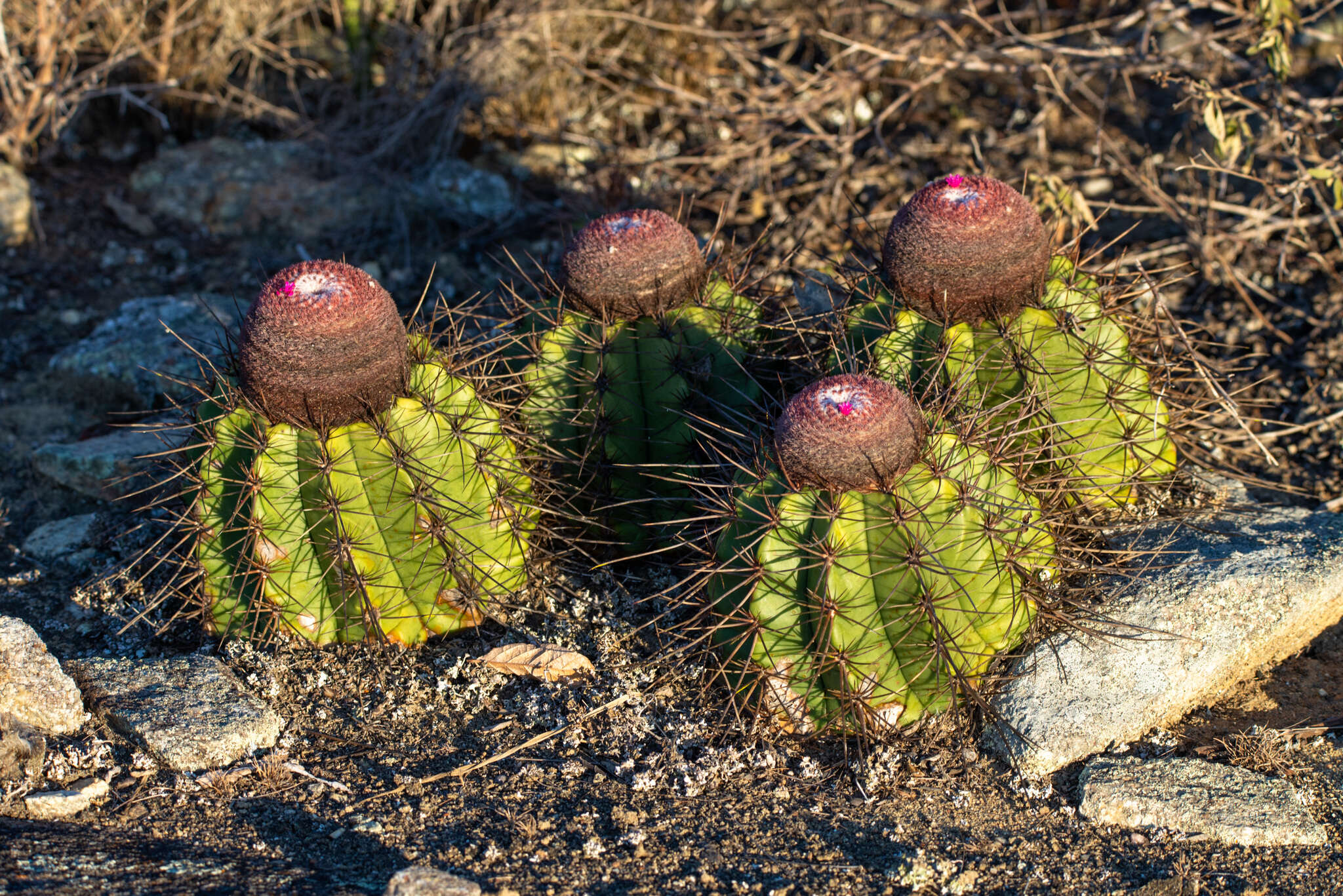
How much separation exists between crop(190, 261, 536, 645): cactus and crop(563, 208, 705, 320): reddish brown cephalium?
505 millimetres

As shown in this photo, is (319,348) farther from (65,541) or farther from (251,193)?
(251,193)

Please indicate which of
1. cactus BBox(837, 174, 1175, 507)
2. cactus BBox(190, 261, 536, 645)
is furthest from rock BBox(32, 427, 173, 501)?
cactus BBox(837, 174, 1175, 507)

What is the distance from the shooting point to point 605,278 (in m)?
3.64

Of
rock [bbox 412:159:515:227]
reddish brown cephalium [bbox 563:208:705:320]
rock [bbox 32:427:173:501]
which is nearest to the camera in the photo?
reddish brown cephalium [bbox 563:208:705:320]

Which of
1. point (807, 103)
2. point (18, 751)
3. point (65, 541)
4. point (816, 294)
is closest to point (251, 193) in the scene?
point (65, 541)

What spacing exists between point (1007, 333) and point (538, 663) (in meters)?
1.65

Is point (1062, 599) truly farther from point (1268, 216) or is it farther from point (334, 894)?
point (1268, 216)

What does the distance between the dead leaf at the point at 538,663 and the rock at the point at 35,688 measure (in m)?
1.06

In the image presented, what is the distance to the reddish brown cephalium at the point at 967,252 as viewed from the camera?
3.42 m

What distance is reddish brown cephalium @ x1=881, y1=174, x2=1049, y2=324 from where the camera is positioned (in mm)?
3418

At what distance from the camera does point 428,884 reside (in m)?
2.39

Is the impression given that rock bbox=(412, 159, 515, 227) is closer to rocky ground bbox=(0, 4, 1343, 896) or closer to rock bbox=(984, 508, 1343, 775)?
rocky ground bbox=(0, 4, 1343, 896)

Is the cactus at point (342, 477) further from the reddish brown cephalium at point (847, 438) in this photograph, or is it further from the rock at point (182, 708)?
the reddish brown cephalium at point (847, 438)

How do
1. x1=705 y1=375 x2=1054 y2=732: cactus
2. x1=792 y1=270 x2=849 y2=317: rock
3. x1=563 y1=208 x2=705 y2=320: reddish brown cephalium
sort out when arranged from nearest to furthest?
1. x1=705 y1=375 x2=1054 y2=732: cactus
2. x1=563 y1=208 x2=705 y2=320: reddish brown cephalium
3. x1=792 y1=270 x2=849 y2=317: rock
